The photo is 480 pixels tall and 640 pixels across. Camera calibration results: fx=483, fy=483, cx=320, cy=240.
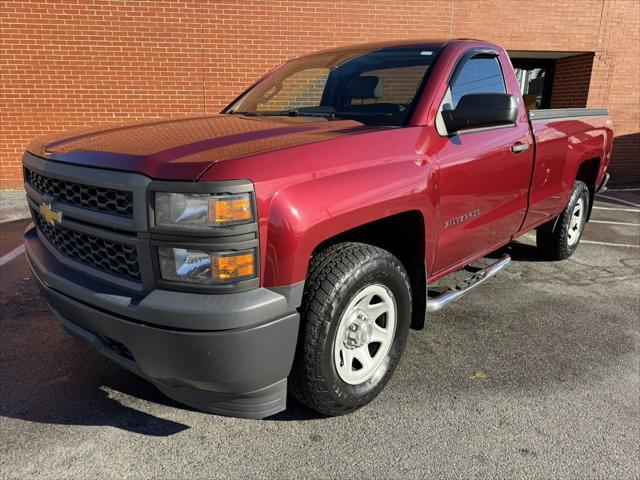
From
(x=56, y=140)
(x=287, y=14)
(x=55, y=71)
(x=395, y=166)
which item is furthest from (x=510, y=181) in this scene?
(x=55, y=71)

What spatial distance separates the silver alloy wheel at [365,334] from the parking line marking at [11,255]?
3792mm

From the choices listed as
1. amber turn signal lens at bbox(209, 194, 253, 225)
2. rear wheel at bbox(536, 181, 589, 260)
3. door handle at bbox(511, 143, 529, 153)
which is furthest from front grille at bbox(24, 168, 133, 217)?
rear wheel at bbox(536, 181, 589, 260)

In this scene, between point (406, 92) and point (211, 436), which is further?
point (406, 92)

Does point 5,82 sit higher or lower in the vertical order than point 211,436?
higher

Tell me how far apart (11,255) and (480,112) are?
460cm

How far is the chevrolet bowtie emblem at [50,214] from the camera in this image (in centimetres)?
220

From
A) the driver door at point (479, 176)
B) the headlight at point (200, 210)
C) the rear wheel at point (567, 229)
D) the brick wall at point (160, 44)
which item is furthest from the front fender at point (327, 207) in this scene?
the brick wall at point (160, 44)

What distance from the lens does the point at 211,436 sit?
7.66 ft

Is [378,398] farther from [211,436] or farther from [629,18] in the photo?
[629,18]

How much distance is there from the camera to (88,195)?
6.73ft

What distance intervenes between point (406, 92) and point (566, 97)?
8.82 metres

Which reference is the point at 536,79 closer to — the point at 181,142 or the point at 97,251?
the point at 181,142

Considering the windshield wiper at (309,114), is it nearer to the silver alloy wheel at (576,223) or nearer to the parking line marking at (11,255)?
the parking line marking at (11,255)

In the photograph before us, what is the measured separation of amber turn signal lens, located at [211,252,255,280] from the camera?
5.85ft
